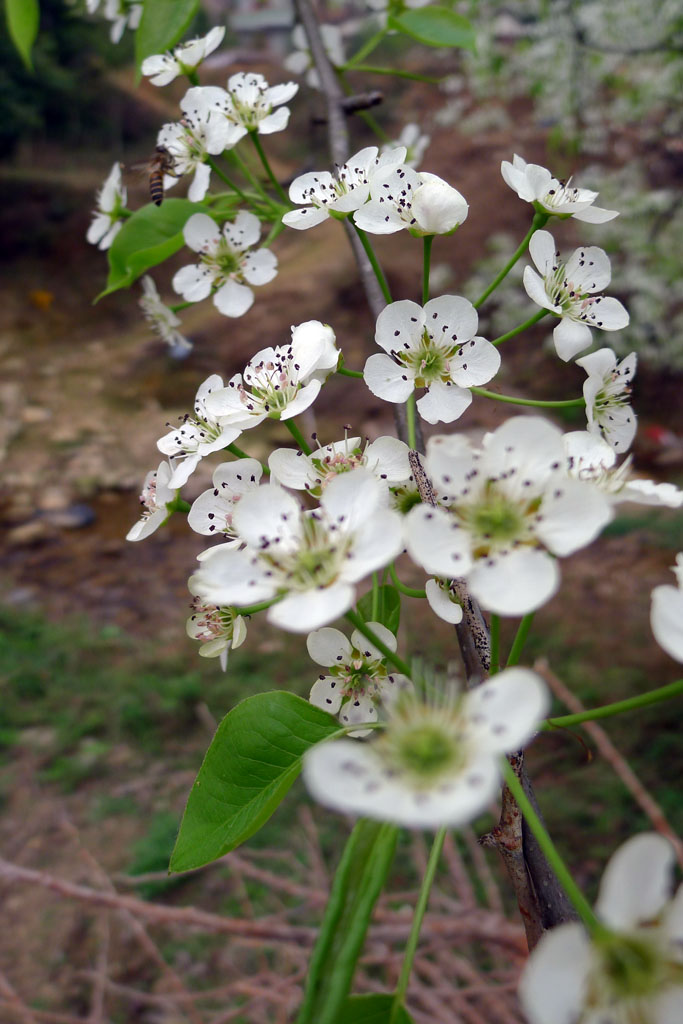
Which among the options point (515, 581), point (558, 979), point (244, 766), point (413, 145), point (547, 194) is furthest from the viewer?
point (413, 145)

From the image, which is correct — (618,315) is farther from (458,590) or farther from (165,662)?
(165,662)

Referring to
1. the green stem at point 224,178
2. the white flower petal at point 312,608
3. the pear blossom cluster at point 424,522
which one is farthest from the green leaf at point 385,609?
the green stem at point 224,178

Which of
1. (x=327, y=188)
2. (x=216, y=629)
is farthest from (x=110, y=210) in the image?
(x=216, y=629)

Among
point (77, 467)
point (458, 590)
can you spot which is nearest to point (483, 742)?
point (458, 590)

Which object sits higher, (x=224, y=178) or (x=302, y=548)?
(x=224, y=178)

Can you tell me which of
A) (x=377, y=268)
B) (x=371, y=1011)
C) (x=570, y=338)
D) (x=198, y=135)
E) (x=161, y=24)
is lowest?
(x=371, y=1011)

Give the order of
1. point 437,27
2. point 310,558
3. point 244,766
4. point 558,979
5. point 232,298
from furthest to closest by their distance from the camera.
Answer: point 437,27 < point 232,298 < point 244,766 < point 310,558 < point 558,979

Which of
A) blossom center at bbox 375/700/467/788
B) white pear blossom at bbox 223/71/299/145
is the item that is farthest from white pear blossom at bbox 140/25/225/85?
blossom center at bbox 375/700/467/788

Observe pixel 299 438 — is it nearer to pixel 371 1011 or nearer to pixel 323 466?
pixel 323 466
